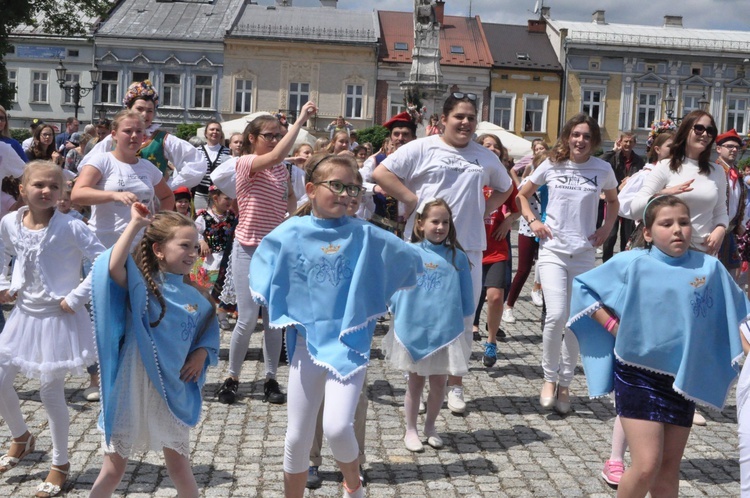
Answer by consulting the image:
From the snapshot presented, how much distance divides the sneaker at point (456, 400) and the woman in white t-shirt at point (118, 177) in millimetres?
2467

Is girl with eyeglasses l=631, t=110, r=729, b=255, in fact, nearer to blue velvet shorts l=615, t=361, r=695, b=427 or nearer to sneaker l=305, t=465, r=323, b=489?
blue velvet shorts l=615, t=361, r=695, b=427

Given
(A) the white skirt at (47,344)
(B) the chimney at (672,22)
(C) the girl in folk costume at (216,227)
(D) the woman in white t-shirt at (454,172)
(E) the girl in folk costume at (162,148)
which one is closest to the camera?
(A) the white skirt at (47,344)

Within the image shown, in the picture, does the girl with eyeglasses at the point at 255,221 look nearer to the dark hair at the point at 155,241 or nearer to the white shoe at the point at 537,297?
the dark hair at the point at 155,241

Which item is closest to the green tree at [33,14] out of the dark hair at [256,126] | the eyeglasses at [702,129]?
the dark hair at [256,126]

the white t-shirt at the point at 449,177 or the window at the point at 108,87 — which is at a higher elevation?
the window at the point at 108,87

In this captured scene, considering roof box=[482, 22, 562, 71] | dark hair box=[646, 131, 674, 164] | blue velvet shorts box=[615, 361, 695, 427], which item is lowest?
blue velvet shorts box=[615, 361, 695, 427]

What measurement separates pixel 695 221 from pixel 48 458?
431 cm

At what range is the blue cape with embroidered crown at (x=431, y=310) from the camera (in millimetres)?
6059

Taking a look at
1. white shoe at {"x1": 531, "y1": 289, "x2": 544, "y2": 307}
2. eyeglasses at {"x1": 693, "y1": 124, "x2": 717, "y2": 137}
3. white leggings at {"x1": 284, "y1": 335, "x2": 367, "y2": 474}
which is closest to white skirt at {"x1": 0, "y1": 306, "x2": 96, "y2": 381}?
white leggings at {"x1": 284, "y1": 335, "x2": 367, "y2": 474}

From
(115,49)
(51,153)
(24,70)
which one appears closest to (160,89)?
(115,49)

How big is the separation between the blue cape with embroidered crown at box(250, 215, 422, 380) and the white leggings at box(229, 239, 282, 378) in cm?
236

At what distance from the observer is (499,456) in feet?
19.6

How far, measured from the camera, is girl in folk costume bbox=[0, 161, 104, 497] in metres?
5.32

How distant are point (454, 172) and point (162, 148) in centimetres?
234
